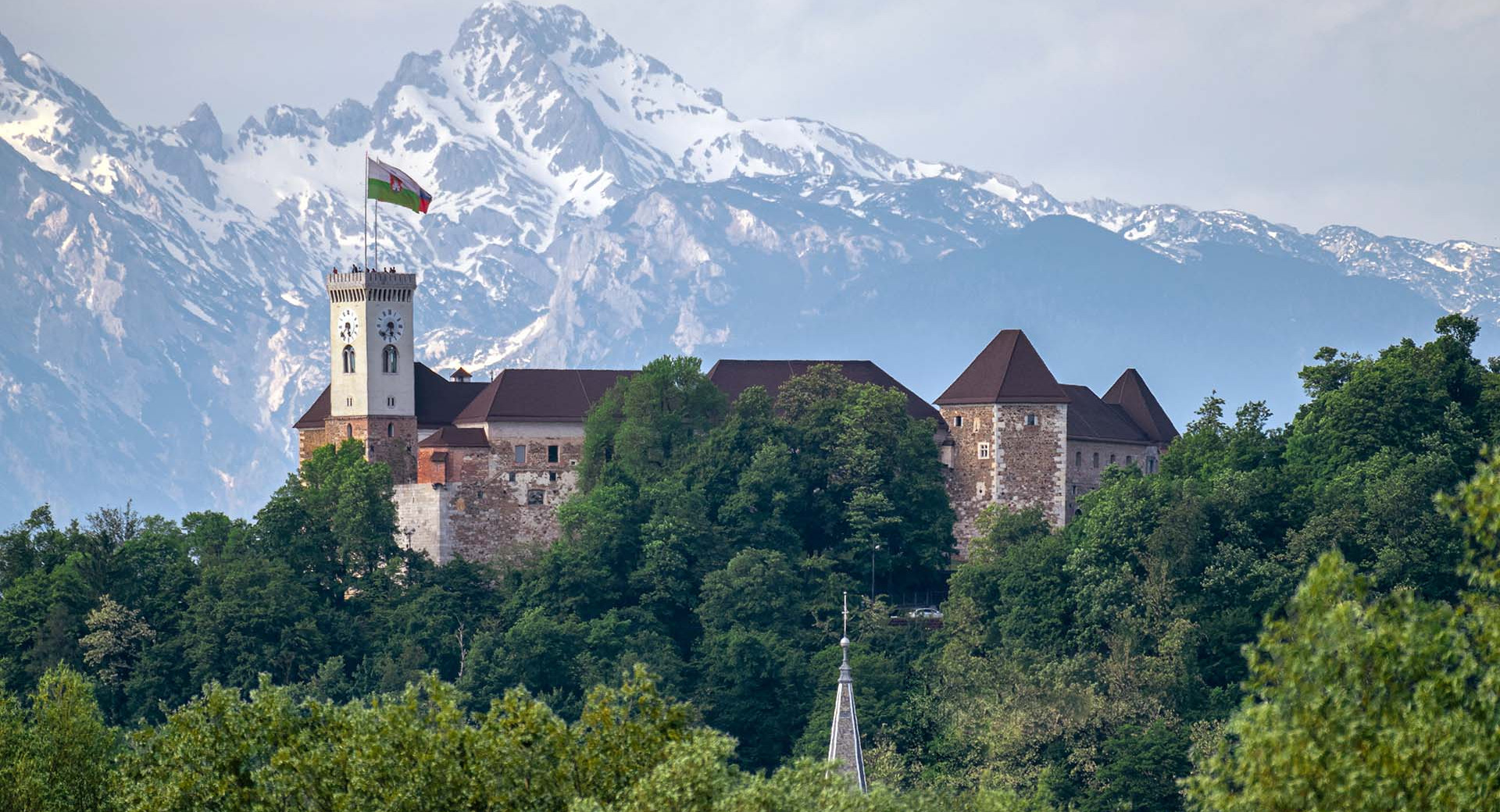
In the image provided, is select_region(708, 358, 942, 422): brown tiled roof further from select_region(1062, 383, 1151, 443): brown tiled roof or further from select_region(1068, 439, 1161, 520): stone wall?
select_region(1068, 439, 1161, 520): stone wall

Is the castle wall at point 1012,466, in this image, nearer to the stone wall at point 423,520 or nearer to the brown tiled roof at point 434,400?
the stone wall at point 423,520

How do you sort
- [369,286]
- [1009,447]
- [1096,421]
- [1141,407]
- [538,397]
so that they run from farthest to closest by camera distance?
[1141,407], [1096,421], [369,286], [538,397], [1009,447]

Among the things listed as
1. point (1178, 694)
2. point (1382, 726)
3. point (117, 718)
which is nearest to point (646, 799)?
point (1382, 726)

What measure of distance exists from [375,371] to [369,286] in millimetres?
3777

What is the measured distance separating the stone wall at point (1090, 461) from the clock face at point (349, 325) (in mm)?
29029

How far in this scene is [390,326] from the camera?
350 feet

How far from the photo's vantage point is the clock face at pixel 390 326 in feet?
349

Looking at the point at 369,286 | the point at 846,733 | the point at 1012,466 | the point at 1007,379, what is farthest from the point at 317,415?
the point at 846,733

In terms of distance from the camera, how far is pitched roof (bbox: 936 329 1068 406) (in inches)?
4072

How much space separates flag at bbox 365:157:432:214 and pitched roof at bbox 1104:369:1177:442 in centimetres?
3081

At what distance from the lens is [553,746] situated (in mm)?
50656

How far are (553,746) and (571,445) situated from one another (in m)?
54.4

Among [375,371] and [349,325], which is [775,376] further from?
[349,325]

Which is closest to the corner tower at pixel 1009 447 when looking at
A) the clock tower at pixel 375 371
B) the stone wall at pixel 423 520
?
the stone wall at pixel 423 520
